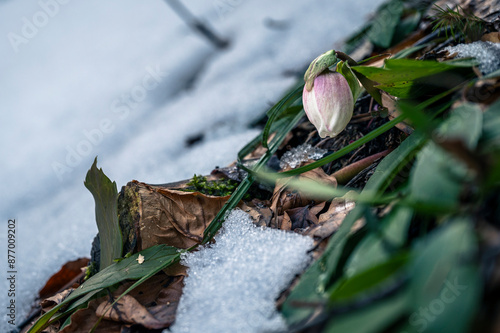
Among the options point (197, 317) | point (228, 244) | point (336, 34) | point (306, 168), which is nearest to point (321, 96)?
point (306, 168)

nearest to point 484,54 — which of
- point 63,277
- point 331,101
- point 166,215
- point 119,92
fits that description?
point 331,101

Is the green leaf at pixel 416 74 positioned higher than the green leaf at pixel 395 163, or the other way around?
the green leaf at pixel 416 74

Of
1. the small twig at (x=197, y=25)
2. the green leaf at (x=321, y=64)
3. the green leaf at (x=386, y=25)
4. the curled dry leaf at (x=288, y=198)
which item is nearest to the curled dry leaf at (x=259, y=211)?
the curled dry leaf at (x=288, y=198)

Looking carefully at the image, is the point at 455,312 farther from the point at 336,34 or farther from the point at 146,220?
the point at 336,34

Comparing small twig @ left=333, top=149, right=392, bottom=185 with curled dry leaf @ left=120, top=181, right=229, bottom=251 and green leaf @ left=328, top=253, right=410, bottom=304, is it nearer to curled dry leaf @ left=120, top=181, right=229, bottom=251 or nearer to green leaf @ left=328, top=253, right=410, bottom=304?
curled dry leaf @ left=120, top=181, right=229, bottom=251

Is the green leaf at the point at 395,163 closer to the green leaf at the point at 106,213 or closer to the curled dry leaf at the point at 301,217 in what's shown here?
the curled dry leaf at the point at 301,217

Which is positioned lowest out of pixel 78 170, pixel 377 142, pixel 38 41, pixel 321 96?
pixel 377 142

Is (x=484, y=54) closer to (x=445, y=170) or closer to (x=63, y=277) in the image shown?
(x=445, y=170)
